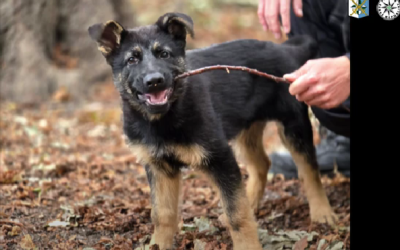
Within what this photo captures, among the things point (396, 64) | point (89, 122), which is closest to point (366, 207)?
point (396, 64)

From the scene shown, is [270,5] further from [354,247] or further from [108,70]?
[108,70]

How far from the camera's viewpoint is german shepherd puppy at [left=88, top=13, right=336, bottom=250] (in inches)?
152

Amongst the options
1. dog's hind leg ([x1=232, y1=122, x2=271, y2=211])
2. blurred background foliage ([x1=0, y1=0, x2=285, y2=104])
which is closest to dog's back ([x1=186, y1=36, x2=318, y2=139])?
dog's hind leg ([x1=232, y1=122, x2=271, y2=211])

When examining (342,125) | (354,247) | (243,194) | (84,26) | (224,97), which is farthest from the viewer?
(84,26)

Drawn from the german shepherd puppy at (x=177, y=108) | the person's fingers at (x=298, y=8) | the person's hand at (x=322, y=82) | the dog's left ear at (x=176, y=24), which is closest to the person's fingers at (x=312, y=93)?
the person's hand at (x=322, y=82)

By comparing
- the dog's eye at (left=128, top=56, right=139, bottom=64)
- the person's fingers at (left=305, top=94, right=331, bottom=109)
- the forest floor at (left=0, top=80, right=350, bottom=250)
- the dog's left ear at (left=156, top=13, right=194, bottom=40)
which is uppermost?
the dog's left ear at (left=156, top=13, right=194, bottom=40)

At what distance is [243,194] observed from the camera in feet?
13.1

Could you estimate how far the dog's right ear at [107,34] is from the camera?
12.4 feet

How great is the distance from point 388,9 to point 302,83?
4.04ft

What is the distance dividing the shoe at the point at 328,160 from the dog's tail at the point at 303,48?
1.56m

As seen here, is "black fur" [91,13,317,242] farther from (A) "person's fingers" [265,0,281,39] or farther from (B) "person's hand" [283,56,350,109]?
(B) "person's hand" [283,56,350,109]

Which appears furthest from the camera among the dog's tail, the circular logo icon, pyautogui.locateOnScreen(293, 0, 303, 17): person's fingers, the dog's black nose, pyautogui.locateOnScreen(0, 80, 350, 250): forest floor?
pyautogui.locateOnScreen(293, 0, 303, 17): person's fingers

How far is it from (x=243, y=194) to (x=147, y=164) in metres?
0.80

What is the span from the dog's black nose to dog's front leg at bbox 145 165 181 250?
34.0 inches
